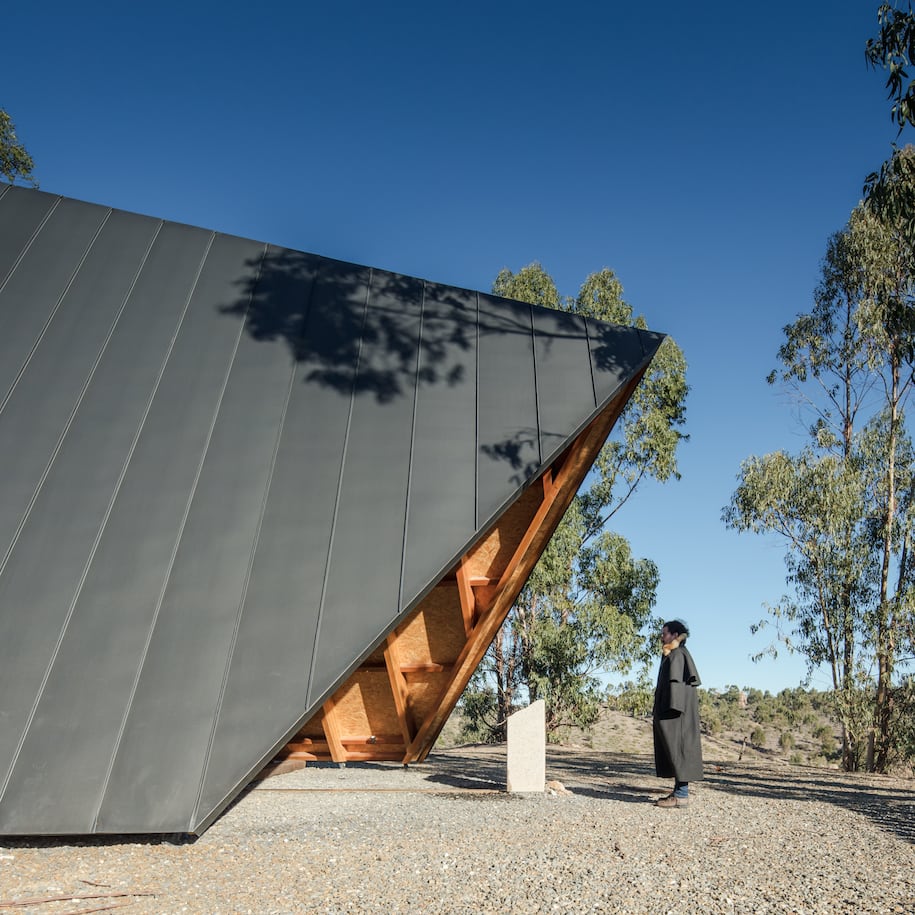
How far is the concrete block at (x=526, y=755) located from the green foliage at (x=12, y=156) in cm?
1942

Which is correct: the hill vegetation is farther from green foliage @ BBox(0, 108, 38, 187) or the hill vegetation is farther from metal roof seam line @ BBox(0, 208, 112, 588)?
green foliage @ BBox(0, 108, 38, 187)

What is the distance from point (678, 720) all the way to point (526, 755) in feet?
6.17

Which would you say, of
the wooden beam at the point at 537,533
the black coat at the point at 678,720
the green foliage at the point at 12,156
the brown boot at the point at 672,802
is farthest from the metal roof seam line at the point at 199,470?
the green foliage at the point at 12,156

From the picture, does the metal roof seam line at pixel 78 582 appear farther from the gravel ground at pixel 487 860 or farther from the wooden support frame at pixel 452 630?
the wooden support frame at pixel 452 630

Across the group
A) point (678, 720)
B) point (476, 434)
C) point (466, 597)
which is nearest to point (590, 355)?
point (476, 434)

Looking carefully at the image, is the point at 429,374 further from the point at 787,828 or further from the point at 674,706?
the point at 787,828

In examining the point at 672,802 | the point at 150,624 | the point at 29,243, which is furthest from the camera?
the point at 672,802

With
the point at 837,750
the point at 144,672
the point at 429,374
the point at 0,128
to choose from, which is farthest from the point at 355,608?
the point at 837,750

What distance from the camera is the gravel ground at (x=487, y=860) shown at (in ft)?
11.1

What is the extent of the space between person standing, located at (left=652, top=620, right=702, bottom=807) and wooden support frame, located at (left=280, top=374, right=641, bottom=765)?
72.8 inches

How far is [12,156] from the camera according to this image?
18.4m

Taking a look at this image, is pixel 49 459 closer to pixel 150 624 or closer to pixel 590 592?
pixel 150 624

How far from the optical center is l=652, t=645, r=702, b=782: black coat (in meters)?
6.68

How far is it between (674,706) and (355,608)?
154 inches
